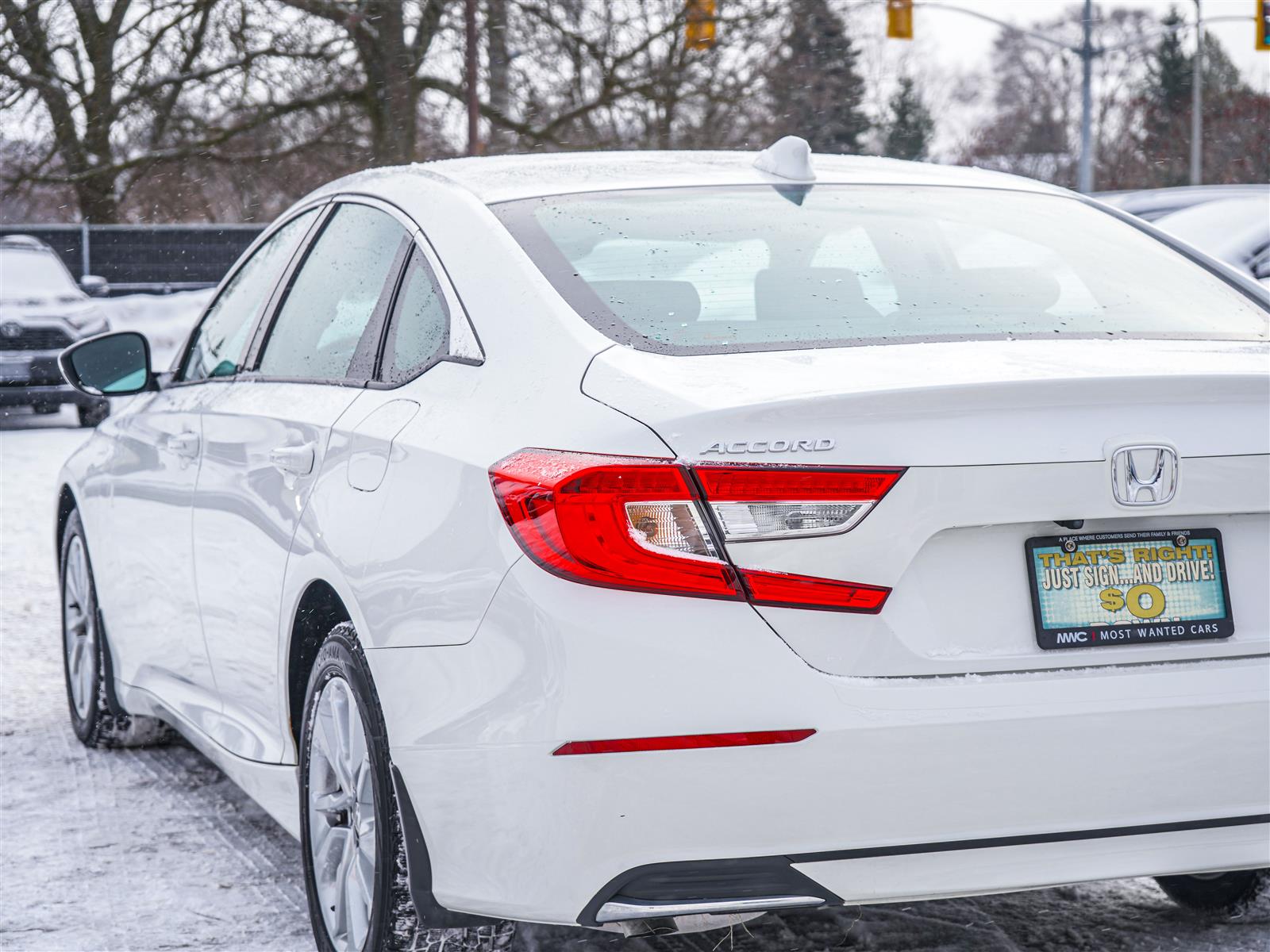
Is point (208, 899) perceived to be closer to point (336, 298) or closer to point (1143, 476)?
point (336, 298)

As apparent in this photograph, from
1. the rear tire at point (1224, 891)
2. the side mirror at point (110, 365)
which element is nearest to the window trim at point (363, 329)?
the side mirror at point (110, 365)

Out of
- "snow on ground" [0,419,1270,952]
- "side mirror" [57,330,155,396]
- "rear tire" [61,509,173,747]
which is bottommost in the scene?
"snow on ground" [0,419,1270,952]

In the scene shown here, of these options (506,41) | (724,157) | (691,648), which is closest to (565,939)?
(691,648)

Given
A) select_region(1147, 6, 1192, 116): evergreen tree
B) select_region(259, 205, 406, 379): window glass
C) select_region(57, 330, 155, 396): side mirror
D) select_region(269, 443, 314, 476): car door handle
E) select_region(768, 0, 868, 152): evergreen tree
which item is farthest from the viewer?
select_region(1147, 6, 1192, 116): evergreen tree

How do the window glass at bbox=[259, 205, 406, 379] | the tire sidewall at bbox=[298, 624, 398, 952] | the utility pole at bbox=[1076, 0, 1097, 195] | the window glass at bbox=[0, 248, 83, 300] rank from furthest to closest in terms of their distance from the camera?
the utility pole at bbox=[1076, 0, 1097, 195] → the window glass at bbox=[0, 248, 83, 300] → the window glass at bbox=[259, 205, 406, 379] → the tire sidewall at bbox=[298, 624, 398, 952]

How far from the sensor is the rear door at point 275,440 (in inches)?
136

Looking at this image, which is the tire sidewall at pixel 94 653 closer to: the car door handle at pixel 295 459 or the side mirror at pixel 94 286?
the car door handle at pixel 295 459

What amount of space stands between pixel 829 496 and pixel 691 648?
29 cm

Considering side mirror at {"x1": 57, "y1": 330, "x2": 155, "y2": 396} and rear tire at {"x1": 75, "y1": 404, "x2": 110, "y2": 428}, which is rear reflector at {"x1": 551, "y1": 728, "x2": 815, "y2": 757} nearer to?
side mirror at {"x1": 57, "y1": 330, "x2": 155, "y2": 396}

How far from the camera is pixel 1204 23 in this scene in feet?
98.8

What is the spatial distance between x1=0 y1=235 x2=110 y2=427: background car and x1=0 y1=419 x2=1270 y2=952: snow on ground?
1307 centimetres

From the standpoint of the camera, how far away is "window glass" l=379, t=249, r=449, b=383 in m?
3.19

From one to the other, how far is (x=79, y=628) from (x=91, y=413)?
43.9ft

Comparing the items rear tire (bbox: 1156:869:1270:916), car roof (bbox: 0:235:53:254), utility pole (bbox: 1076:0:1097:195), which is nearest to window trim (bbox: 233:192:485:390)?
rear tire (bbox: 1156:869:1270:916)
